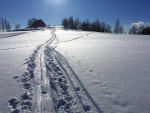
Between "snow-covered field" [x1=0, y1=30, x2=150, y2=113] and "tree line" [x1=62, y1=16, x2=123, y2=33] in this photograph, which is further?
"tree line" [x1=62, y1=16, x2=123, y2=33]

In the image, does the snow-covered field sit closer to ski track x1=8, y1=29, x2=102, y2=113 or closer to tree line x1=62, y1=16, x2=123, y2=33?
ski track x1=8, y1=29, x2=102, y2=113

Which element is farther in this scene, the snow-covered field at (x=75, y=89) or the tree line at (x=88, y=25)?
the tree line at (x=88, y=25)

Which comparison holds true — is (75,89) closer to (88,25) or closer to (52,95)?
(52,95)

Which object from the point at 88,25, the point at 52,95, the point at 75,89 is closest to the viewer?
the point at 52,95

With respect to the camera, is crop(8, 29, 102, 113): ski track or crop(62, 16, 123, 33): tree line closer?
crop(8, 29, 102, 113): ski track

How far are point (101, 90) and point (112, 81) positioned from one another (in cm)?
73

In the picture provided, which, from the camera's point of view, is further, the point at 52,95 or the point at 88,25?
the point at 88,25

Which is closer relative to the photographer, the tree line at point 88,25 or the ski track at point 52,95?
the ski track at point 52,95

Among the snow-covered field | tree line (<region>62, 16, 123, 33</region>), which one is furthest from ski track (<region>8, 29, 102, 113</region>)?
tree line (<region>62, 16, 123, 33</region>)

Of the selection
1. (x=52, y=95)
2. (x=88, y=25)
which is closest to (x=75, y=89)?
(x=52, y=95)

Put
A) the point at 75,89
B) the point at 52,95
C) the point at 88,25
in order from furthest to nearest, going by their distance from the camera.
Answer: the point at 88,25 < the point at 75,89 < the point at 52,95

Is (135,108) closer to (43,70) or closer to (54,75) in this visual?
(54,75)

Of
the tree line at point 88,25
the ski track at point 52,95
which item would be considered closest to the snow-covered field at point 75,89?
the ski track at point 52,95

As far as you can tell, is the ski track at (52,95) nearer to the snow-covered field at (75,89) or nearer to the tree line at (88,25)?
the snow-covered field at (75,89)
